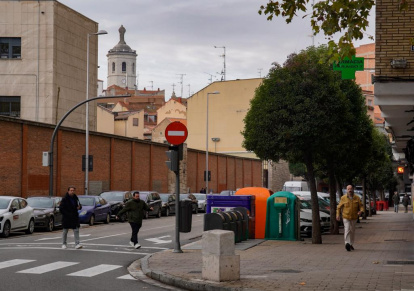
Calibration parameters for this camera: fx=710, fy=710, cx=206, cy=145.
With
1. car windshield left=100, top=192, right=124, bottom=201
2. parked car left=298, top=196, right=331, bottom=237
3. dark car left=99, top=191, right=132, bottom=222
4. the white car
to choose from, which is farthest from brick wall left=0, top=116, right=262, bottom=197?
parked car left=298, top=196, right=331, bottom=237

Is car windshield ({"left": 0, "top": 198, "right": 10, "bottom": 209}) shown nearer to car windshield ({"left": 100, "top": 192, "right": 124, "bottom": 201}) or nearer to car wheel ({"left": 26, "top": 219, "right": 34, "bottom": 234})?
car wheel ({"left": 26, "top": 219, "right": 34, "bottom": 234})

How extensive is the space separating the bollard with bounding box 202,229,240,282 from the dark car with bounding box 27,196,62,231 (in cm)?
1740

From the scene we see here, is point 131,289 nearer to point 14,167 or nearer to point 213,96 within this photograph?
point 14,167

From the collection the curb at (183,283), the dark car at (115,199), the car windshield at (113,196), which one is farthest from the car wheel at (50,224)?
the curb at (183,283)

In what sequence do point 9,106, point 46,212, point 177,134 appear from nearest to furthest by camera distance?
point 177,134, point 46,212, point 9,106

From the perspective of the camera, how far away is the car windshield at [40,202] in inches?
1176

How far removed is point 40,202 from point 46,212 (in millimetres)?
1365

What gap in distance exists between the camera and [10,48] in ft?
183

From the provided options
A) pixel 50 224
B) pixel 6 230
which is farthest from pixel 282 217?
pixel 50 224

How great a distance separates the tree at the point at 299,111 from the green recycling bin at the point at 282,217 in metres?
0.77

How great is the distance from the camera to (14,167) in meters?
36.9

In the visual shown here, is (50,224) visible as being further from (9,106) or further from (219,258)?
(9,106)

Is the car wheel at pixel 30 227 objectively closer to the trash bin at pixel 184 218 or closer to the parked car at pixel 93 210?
the parked car at pixel 93 210

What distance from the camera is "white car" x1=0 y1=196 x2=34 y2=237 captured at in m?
25.1
